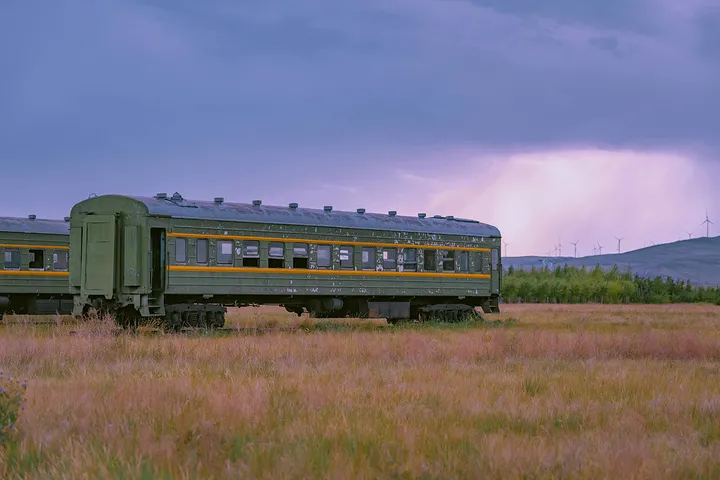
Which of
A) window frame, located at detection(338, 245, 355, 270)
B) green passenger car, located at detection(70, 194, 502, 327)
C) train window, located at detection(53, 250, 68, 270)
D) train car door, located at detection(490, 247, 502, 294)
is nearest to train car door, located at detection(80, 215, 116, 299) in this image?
green passenger car, located at detection(70, 194, 502, 327)

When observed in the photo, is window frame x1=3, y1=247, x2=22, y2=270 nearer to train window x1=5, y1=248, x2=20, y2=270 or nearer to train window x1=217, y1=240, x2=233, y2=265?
train window x1=5, y1=248, x2=20, y2=270

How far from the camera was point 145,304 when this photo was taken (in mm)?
23859

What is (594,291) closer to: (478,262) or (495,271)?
(495,271)

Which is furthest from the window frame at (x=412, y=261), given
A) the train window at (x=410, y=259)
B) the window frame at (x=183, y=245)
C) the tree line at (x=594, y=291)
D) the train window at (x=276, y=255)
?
the tree line at (x=594, y=291)

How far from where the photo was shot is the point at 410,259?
30.0 meters

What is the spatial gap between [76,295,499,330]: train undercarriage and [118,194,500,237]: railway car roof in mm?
2199

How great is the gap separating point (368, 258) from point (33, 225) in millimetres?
11147

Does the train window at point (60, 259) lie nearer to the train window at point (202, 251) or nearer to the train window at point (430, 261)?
the train window at point (202, 251)

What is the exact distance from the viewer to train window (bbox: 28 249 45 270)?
101 feet

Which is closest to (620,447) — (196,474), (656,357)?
(196,474)

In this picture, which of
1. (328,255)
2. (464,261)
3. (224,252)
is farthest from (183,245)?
(464,261)

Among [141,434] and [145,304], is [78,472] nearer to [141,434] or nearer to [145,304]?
[141,434]

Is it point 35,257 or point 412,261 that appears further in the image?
point 35,257

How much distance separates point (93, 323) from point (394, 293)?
1121 cm
